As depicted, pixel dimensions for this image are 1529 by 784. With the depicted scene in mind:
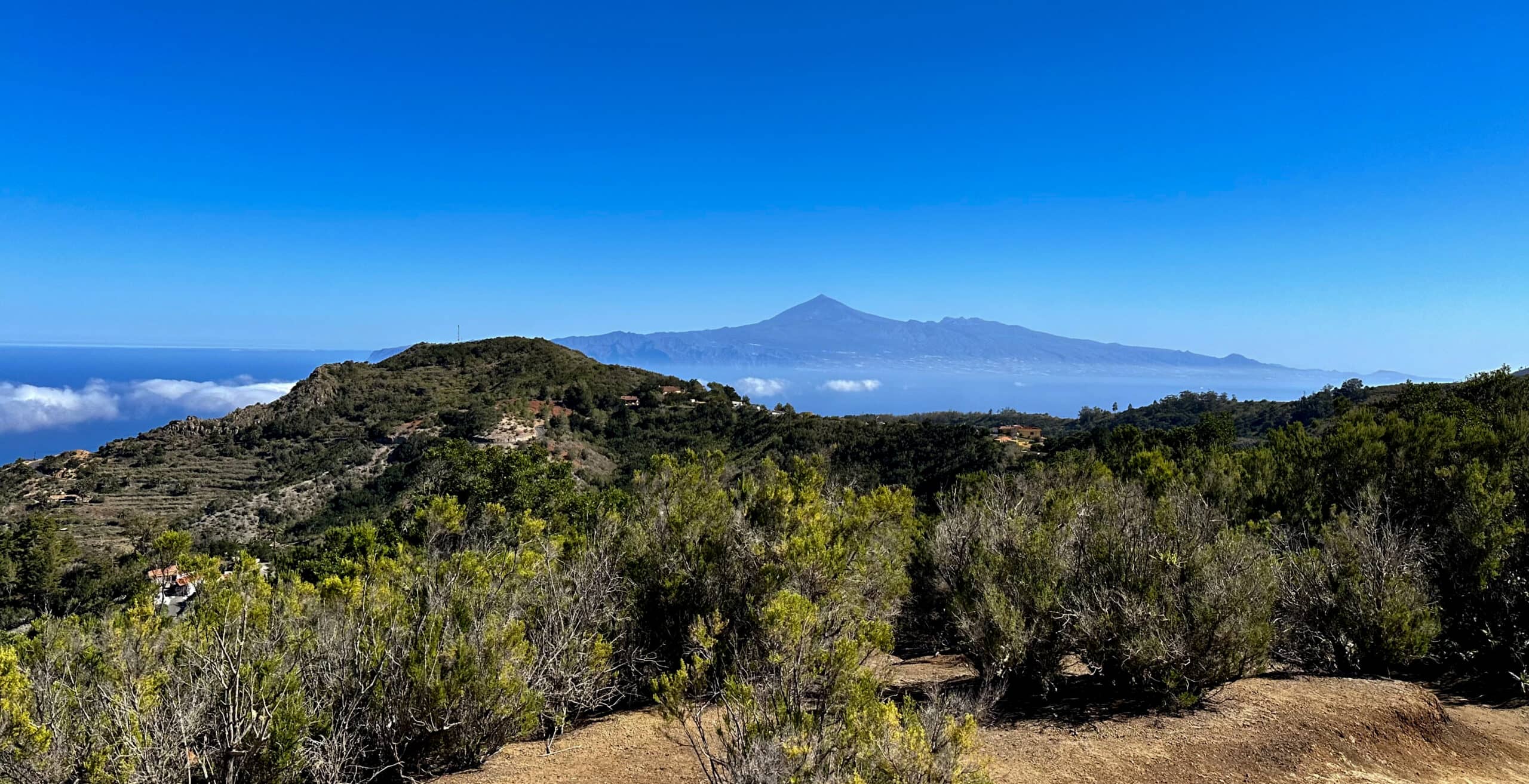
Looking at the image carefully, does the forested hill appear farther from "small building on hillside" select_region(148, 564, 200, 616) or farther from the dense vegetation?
the dense vegetation

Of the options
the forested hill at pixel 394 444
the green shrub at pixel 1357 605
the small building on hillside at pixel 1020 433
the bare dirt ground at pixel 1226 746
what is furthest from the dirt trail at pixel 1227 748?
the small building on hillside at pixel 1020 433

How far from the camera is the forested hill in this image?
3869cm

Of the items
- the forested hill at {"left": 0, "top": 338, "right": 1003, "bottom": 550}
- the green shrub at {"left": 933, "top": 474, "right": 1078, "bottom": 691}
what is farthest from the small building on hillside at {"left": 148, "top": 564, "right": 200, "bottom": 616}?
the forested hill at {"left": 0, "top": 338, "right": 1003, "bottom": 550}

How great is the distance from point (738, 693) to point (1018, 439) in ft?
173

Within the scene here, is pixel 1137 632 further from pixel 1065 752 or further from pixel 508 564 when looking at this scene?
pixel 508 564

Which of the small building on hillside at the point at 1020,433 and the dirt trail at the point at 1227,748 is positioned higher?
the dirt trail at the point at 1227,748

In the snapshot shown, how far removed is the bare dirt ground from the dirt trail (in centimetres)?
1

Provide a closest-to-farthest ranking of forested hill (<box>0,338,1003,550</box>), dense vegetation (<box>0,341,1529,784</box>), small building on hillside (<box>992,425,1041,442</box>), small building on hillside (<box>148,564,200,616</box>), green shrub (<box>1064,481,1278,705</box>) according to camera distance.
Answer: dense vegetation (<box>0,341,1529,784</box>) < green shrub (<box>1064,481,1278,705</box>) < small building on hillside (<box>148,564,200,616</box>) < forested hill (<box>0,338,1003,550</box>) < small building on hillside (<box>992,425,1041,442</box>)

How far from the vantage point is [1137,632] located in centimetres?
747

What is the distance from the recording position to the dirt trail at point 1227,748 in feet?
20.7

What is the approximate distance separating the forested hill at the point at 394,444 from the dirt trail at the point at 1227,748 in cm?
2269

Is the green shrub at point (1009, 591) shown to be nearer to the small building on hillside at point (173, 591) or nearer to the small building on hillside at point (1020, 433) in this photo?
the small building on hillside at point (173, 591)

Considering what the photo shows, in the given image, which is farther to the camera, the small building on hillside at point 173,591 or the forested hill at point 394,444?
the forested hill at point 394,444

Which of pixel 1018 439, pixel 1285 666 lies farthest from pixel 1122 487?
pixel 1018 439
